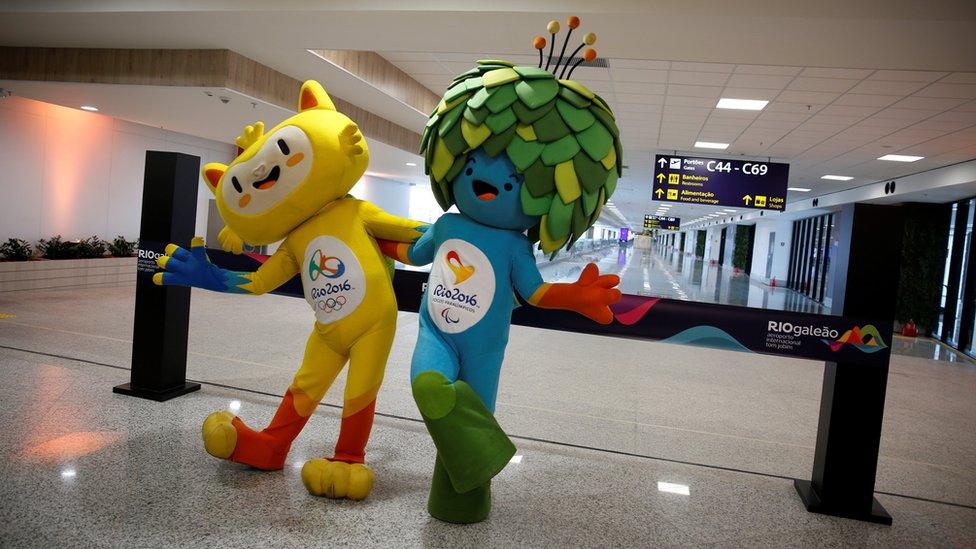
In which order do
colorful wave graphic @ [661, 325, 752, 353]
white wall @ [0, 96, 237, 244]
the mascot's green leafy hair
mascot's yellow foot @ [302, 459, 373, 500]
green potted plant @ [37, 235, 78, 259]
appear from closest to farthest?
the mascot's green leafy hair < mascot's yellow foot @ [302, 459, 373, 500] < colorful wave graphic @ [661, 325, 752, 353] < white wall @ [0, 96, 237, 244] < green potted plant @ [37, 235, 78, 259]

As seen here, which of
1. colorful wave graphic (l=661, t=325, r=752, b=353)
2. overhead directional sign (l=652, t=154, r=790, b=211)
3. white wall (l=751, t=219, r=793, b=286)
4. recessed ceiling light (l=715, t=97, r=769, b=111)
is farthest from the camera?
white wall (l=751, t=219, r=793, b=286)

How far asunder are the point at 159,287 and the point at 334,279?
169cm

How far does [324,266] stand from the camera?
2.68 metres

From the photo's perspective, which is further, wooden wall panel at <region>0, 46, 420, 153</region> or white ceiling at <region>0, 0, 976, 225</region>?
wooden wall panel at <region>0, 46, 420, 153</region>

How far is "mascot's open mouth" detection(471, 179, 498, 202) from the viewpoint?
2.49 meters

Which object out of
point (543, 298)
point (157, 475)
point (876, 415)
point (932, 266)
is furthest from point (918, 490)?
point (932, 266)

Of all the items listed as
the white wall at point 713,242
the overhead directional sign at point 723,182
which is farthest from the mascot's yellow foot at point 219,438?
the white wall at point 713,242

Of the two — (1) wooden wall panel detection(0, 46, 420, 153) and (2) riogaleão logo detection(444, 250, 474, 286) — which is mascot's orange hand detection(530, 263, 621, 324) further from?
(1) wooden wall panel detection(0, 46, 420, 153)

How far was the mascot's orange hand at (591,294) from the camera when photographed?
2395 mm

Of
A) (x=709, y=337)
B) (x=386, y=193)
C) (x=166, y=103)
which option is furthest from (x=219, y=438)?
(x=386, y=193)

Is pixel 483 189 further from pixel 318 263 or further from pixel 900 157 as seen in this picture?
pixel 900 157

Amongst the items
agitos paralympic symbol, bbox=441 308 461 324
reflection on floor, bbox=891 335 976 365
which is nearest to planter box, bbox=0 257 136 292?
agitos paralympic symbol, bbox=441 308 461 324

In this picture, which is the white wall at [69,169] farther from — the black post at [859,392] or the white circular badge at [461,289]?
the black post at [859,392]

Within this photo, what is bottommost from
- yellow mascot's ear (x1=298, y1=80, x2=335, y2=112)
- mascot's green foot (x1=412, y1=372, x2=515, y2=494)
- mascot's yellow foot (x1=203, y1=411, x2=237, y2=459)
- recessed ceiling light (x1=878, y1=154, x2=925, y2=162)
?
mascot's yellow foot (x1=203, y1=411, x2=237, y2=459)
